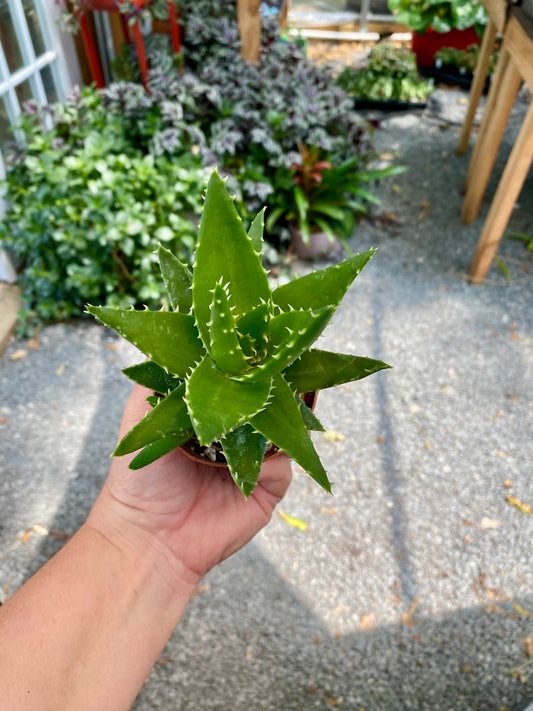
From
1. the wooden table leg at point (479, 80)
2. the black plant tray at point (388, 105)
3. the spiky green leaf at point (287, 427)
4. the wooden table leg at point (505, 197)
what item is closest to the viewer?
the spiky green leaf at point (287, 427)

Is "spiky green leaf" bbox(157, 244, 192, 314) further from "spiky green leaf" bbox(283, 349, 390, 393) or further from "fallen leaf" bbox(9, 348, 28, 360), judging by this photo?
"fallen leaf" bbox(9, 348, 28, 360)

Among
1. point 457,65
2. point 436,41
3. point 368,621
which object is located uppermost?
point 436,41

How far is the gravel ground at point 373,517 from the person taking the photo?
159 centimetres

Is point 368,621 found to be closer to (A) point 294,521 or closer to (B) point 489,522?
(A) point 294,521

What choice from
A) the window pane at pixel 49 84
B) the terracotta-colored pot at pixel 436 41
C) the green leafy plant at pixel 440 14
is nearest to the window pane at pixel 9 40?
the window pane at pixel 49 84

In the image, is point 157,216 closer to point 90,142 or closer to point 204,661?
point 90,142

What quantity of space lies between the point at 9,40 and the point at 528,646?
3013 mm

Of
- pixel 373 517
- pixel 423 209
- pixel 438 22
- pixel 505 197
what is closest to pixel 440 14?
pixel 438 22

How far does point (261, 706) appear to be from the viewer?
153 centimetres

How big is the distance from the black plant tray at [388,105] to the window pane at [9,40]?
252cm

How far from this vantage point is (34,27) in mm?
2570

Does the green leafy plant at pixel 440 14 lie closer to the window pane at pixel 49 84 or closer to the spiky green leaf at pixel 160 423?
the window pane at pixel 49 84

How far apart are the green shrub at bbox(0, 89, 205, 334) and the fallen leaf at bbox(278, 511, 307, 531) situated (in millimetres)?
1070

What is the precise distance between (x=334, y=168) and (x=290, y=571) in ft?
6.74
